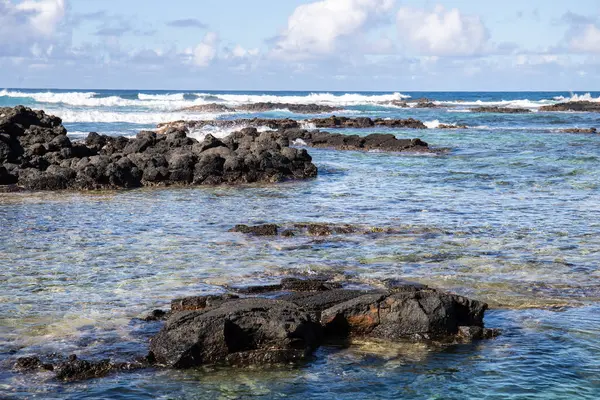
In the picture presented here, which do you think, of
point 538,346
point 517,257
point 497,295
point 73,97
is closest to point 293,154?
point 517,257

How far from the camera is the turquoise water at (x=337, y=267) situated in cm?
806

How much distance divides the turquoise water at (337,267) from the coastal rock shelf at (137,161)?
1268mm

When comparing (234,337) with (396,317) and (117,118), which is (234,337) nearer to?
(396,317)

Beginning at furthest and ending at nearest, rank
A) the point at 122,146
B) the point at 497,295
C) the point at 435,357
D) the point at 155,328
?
the point at 122,146
the point at 497,295
the point at 155,328
the point at 435,357

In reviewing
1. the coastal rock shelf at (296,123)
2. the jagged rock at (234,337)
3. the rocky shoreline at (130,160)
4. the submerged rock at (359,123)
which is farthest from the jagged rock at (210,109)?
the jagged rock at (234,337)

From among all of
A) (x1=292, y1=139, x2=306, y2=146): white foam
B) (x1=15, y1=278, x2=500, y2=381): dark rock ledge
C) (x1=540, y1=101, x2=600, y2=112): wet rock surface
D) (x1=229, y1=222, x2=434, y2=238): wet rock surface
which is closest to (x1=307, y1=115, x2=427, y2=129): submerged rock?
(x1=292, y1=139, x2=306, y2=146): white foam

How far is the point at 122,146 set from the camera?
30172 millimetres

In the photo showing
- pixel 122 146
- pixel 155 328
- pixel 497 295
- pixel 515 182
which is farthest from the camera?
pixel 122 146

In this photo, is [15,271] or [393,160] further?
[393,160]

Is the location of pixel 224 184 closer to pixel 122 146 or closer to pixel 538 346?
pixel 122 146

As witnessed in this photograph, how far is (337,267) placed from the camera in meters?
13.1

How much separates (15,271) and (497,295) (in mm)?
7896

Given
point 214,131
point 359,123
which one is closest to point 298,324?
point 214,131

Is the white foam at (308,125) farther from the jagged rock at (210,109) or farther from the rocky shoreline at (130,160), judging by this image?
the jagged rock at (210,109)
